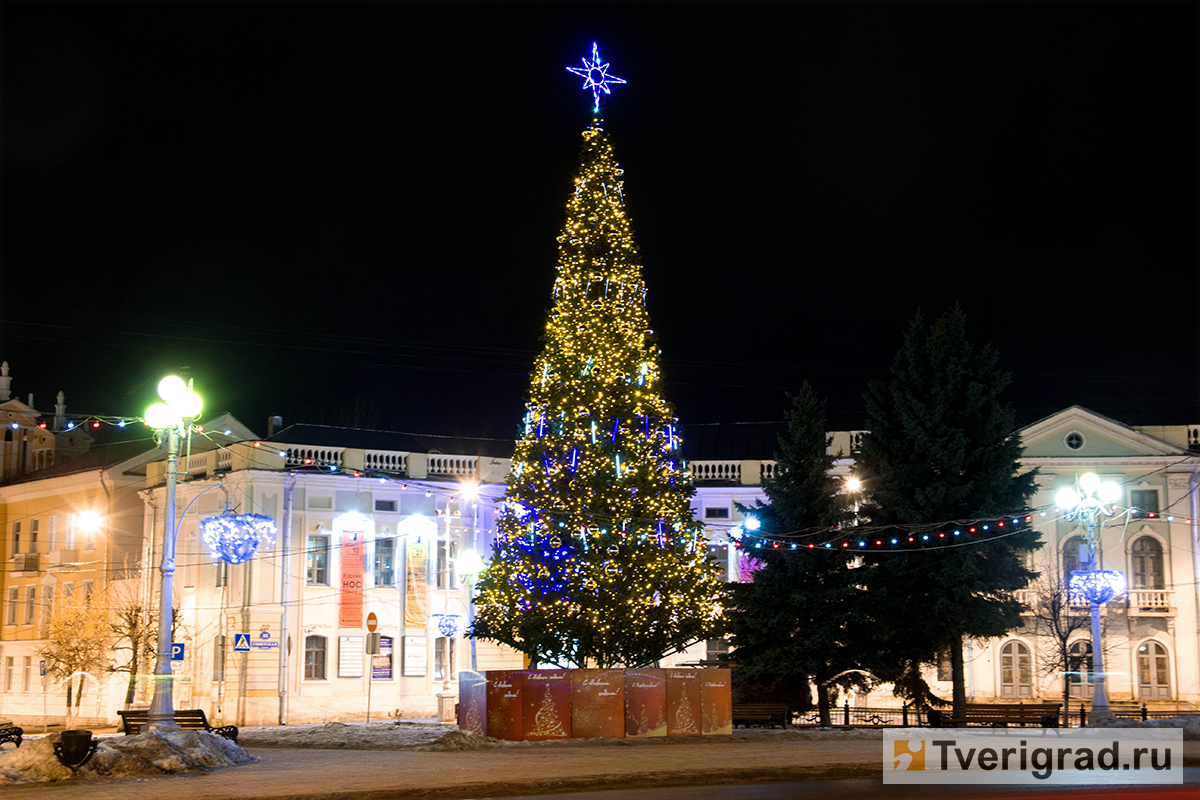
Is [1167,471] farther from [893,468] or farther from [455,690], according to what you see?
[455,690]

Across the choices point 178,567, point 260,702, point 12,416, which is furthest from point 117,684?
point 12,416

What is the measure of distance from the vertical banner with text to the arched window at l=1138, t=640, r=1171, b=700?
28673mm

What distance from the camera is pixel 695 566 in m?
30.1

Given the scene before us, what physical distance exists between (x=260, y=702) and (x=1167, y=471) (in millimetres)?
33995

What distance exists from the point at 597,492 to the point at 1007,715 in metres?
11.4

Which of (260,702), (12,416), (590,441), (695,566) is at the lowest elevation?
(260,702)

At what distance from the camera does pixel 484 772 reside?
65.7 ft

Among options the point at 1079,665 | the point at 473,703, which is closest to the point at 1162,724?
the point at 1079,665

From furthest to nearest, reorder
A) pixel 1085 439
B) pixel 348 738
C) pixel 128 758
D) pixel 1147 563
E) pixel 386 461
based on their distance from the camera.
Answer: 1. pixel 1085 439
2. pixel 1147 563
3. pixel 386 461
4. pixel 348 738
5. pixel 128 758

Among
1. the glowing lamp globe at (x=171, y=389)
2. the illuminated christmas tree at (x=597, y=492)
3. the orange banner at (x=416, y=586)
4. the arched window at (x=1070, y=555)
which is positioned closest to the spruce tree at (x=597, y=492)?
the illuminated christmas tree at (x=597, y=492)

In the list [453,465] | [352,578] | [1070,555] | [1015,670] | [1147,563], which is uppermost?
[453,465]

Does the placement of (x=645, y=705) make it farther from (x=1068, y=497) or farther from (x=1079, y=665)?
(x=1079, y=665)

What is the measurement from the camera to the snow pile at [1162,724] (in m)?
28.6

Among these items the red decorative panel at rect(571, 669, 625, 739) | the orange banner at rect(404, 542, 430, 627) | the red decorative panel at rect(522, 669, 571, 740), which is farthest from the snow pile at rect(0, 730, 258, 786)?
the orange banner at rect(404, 542, 430, 627)
